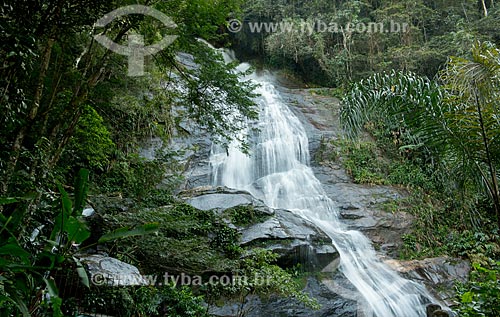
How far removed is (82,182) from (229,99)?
303 centimetres

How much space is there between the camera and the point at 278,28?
19969 millimetres

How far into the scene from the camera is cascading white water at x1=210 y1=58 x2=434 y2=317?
760 centimetres

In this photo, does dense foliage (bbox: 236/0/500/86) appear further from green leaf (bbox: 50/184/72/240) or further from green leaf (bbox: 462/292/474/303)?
green leaf (bbox: 50/184/72/240)

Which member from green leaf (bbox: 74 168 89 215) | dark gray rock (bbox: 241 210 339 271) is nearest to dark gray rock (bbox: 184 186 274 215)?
dark gray rock (bbox: 241 210 339 271)

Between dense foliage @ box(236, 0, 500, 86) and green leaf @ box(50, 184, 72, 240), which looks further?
dense foliage @ box(236, 0, 500, 86)

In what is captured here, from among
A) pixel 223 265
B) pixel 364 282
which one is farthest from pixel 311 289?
pixel 223 265

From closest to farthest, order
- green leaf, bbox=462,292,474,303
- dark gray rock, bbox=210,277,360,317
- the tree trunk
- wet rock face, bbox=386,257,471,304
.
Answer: green leaf, bbox=462,292,474,303
the tree trunk
dark gray rock, bbox=210,277,360,317
wet rock face, bbox=386,257,471,304

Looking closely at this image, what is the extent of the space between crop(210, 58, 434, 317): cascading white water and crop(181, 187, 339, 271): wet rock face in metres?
0.82

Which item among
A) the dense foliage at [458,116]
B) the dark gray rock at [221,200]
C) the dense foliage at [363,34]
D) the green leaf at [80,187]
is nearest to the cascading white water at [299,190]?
the dark gray rock at [221,200]

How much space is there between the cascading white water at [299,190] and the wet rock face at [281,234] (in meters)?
0.82

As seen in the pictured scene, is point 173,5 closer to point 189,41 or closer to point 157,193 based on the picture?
point 189,41

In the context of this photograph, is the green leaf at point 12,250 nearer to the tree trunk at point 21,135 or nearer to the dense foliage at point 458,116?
the tree trunk at point 21,135

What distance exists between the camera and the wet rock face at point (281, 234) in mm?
7426

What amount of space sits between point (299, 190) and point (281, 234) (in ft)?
13.4
